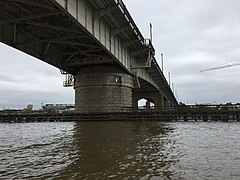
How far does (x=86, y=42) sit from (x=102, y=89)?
9.69m

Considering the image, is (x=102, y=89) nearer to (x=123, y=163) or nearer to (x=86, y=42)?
(x=86, y=42)

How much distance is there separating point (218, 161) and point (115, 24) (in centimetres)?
2578

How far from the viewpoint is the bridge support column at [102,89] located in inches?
1678

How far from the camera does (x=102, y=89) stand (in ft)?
140

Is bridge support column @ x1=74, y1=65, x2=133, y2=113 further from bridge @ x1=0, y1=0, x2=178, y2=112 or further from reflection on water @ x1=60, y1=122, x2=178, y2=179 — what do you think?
reflection on water @ x1=60, y1=122, x2=178, y2=179

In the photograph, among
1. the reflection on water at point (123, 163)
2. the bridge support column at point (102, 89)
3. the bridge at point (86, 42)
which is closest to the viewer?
the reflection on water at point (123, 163)

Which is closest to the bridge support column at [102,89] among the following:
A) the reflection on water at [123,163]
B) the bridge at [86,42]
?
the bridge at [86,42]

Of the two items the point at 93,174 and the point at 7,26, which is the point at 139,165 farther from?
the point at 7,26

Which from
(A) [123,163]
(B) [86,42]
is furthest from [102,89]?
(A) [123,163]

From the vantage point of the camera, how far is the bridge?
24000 millimetres

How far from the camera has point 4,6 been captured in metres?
23.1

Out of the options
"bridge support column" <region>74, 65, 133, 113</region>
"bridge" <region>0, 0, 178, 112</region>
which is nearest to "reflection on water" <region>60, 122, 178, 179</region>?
"bridge" <region>0, 0, 178, 112</region>

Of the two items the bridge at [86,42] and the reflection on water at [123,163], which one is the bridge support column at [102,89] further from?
the reflection on water at [123,163]

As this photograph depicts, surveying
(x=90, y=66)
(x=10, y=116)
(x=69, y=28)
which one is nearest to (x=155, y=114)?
(x=90, y=66)
